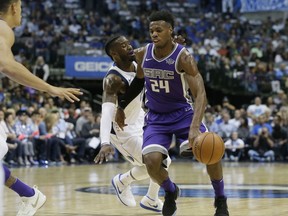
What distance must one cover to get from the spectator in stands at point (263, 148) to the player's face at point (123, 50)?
34.0 ft

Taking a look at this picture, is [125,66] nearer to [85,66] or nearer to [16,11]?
[16,11]

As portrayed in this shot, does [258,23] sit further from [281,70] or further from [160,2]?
[281,70]

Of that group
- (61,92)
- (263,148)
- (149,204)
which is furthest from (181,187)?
(263,148)

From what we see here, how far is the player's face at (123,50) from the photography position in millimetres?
7746

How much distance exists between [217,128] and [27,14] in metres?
8.49

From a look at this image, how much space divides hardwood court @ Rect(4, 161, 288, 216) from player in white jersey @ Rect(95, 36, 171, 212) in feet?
0.63

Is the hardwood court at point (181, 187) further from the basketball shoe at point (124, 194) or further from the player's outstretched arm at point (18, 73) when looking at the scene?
the player's outstretched arm at point (18, 73)

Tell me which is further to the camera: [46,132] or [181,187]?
[46,132]

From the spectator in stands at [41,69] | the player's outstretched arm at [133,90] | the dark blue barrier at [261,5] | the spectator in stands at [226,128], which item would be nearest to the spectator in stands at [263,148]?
the spectator in stands at [226,128]

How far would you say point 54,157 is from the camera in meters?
16.6

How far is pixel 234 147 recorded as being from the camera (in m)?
17.9

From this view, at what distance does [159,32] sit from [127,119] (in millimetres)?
1457

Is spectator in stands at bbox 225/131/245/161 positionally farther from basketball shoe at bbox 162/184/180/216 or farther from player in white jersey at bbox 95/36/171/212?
basketball shoe at bbox 162/184/180/216

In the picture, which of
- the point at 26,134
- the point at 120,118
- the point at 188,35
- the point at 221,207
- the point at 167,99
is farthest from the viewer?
the point at 188,35
